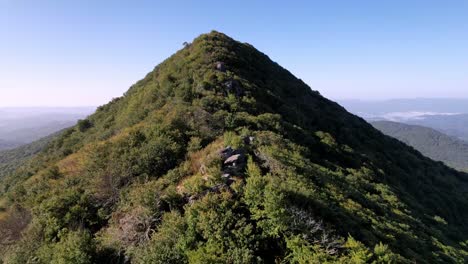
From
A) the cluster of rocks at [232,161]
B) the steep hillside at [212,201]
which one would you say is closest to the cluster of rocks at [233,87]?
the steep hillside at [212,201]

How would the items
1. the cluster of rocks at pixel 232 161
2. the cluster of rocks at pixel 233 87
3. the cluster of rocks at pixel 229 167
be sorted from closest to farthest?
1. the cluster of rocks at pixel 229 167
2. the cluster of rocks at pixel 232 161
3. the cluster of rocks at pixel 233 87

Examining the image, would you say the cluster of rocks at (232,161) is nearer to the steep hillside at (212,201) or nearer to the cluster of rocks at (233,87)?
the steep hillside at (212,201)

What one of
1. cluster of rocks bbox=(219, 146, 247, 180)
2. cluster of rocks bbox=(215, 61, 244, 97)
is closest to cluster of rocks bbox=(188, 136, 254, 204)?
cluster of rocks bbox=(219, 146, 247, 180)

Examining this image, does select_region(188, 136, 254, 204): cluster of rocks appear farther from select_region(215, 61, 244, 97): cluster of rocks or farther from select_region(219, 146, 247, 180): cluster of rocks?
select_region(215, 61, 244, 97): cluster of rocks

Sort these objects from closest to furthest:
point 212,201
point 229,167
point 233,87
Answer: point 212,201
point 229,167
point 233,87

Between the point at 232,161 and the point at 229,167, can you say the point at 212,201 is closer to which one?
the point at 229,167

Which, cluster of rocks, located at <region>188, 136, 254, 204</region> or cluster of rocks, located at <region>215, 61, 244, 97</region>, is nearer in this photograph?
cluster of rocks, located at <region>188, 136, 254, 204</region>

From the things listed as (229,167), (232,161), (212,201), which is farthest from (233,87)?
(212,201)

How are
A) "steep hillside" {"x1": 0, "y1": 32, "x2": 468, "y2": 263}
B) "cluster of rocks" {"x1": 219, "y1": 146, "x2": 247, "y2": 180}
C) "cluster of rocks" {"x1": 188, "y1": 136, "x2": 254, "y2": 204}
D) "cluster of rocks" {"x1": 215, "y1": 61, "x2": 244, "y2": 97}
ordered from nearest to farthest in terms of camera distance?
"steep hillside" {"x1": 0, "y1": 32, "x2": 468, "y2": 263} < "cluster of rocks" {"x1": 188, "y1": 136, "x2": 254, "y2": 204} < "cluster of rocks" {"x1": 219, "y1": 146, "x2": 247, "y2": 180} < "cluster of rocks" {"x1": 215, "y1": 61, "x2": 244, "y2": 97}

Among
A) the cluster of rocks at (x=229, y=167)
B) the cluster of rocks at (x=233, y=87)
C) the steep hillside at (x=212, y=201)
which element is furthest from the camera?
the cluster of rocks at (x=233, y=87)

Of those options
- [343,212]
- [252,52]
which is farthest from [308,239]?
[252,52]
